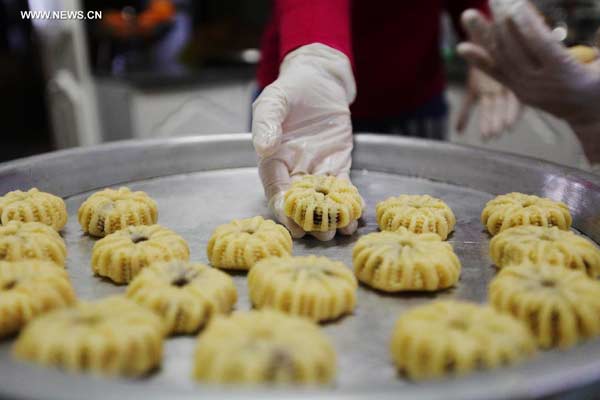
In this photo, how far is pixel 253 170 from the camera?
2363 millimetres

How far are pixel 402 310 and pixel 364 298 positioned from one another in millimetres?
99

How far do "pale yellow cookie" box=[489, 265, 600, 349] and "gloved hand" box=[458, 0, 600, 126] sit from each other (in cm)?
95

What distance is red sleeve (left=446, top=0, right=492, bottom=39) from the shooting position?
9.90 feet

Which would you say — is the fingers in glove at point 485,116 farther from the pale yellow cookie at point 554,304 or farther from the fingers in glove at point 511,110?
the pale yellow cookie at point 554,304

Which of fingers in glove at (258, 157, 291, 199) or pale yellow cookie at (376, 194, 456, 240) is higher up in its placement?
fingers in glove at (258, 157, 291, 199)

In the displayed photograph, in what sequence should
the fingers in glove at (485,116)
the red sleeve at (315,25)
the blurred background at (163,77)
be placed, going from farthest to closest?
1. the blurred background at (163,77)
2. the fingers in glove at (485,116)
3. the red sleeve at (315,25)

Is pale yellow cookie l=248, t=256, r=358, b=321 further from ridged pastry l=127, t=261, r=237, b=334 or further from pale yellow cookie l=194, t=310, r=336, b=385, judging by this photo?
pale yellow cookie l=194, t=310, r=336, b=385

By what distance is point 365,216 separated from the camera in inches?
77.1

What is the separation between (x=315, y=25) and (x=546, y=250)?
1049 mm

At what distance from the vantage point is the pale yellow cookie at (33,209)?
1742 millimetres

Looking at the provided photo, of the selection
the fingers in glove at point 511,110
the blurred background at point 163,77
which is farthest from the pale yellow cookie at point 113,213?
the blurred background at point 163,77

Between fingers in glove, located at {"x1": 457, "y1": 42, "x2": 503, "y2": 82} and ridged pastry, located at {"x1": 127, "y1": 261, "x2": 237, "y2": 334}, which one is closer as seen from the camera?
ridged pastry, located at {"x1": 127, "y1": 261, "x2": 237, "y2": 334}

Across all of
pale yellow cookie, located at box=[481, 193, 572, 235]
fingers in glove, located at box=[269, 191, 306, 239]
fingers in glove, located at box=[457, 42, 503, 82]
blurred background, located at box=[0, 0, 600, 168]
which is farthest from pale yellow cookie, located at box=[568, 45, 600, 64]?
blurred background, located at box=[0, 0, 600, 168]

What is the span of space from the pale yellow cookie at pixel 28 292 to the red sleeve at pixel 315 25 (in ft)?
3.64
